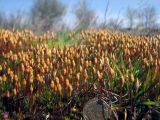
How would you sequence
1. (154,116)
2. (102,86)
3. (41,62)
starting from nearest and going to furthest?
(154,116), (102,86), (41,62)

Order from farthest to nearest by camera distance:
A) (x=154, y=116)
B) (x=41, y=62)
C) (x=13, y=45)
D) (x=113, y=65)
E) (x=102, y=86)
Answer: (x=13, y=45)
(x=41, y=62)
(x=113, y=65)
(x=102, y=86)
(x=154, y=116)

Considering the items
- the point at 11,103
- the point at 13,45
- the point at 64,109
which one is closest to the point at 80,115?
the point at 64,109

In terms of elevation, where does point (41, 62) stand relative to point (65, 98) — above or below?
above

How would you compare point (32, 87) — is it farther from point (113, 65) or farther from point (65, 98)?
point (113, 65)

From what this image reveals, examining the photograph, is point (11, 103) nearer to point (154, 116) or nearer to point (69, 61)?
point (69, 61)

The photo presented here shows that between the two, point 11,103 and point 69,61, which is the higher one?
point 69,61

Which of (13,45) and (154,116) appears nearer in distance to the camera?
(154,116)

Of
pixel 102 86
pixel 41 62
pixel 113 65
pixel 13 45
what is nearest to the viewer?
pixel 102 86

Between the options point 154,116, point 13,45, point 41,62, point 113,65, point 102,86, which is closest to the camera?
point 154,116

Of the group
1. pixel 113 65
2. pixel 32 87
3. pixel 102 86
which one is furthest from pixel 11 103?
pixel 113 65
